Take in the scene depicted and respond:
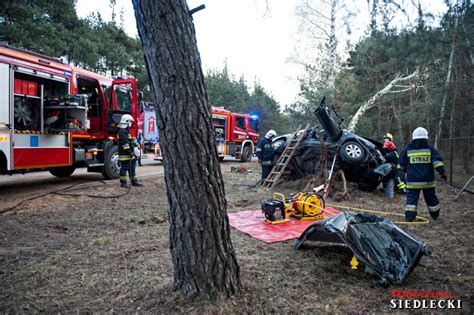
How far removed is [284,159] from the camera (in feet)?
29.8

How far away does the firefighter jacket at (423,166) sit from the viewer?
5463 millimetres

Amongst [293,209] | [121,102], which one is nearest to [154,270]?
[293,209]

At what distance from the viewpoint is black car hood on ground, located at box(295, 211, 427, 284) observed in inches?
117

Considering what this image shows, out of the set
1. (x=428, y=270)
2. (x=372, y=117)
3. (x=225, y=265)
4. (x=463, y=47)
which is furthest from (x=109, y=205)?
(x=372, y=117)

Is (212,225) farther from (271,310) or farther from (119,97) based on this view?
(119,97)

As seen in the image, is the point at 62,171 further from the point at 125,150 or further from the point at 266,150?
the point at 266,150

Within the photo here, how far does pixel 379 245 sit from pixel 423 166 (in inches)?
122

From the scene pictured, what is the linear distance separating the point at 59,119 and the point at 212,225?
21.5ft

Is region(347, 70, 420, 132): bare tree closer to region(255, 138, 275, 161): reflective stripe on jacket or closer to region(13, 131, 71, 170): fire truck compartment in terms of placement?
region(255, 138, 275, 161): reflective stripe on jacket

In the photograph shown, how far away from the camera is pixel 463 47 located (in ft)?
22.4

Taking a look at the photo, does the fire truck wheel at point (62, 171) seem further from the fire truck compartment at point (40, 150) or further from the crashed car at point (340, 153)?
the crashed car at point (340, 153)

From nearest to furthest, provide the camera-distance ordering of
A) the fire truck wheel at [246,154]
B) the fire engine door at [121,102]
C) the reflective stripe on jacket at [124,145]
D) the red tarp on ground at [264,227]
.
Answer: the red tarp on ground at [264,227]
the reflective stripe on jacket at [124,145]
the fire engine door at [121,102]
the fire truck wheel at [246,154]

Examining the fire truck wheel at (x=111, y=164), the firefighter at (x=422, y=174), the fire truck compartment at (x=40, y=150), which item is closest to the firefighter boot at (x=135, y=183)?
the fire truck wheel at (x=111, y=164)

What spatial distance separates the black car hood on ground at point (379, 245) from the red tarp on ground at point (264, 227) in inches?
44.3
